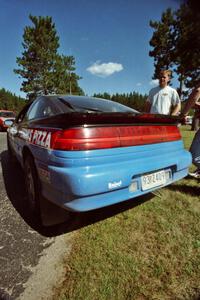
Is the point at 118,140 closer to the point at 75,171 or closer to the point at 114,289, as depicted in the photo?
the point at 75,171

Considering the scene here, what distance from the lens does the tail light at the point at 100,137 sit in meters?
1.62

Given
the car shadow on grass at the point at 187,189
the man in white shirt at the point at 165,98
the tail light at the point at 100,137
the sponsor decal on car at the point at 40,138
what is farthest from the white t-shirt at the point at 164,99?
the sponsor decal on car at the point at 40,138

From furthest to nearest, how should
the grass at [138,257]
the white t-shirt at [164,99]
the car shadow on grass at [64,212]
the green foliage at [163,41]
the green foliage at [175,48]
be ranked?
the green foliage at [163,41] → the green foliage at [175,48] → the white t-shirt at [164,99] → the car shadow on grass at [64,212] → the grass at [138,257]

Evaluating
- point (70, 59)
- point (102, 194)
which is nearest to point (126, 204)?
point (102, 194)

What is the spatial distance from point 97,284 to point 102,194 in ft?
2.05

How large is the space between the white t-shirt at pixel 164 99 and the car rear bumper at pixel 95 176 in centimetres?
192

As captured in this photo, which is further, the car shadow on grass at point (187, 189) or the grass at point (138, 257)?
the car shadow on grass at point (187, 189)

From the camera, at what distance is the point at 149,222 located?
214 cm

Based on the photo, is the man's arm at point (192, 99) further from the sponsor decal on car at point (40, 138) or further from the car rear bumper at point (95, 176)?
the sponsor decal on car at point (40, 138)

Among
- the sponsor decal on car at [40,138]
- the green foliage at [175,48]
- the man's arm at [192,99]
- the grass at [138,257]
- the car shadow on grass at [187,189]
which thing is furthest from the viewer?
the green foliage at [175,48]

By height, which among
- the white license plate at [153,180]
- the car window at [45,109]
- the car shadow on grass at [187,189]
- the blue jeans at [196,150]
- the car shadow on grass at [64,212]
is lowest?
the car shadow on grass at [64,212]

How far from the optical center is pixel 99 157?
1.65 metres

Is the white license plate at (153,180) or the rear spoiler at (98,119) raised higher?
the rear spoiler at (98,119)

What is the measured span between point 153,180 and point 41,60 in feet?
94.7
